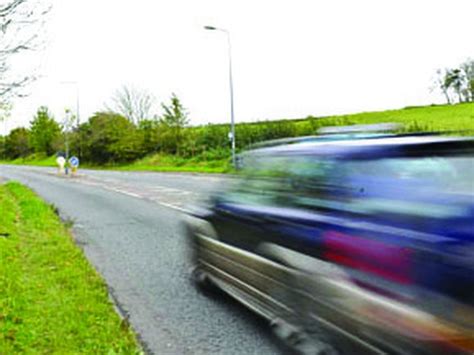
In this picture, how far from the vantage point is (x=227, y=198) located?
515 centimetres

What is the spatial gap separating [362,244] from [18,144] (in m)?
116

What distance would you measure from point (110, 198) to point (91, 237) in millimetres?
8263

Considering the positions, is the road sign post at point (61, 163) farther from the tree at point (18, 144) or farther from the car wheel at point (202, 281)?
the tree at point (18, 144)

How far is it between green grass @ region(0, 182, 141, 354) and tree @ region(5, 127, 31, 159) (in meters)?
102

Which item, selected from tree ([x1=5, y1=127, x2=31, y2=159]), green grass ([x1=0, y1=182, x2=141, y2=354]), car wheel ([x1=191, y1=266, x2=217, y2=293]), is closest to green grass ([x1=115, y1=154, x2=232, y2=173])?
green grass ([x1=0, y1=182, x2=141, y2=354])

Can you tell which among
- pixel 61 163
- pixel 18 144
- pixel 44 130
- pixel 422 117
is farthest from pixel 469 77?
pixel 18 144

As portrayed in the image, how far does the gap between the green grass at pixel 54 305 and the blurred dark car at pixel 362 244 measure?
1300mm

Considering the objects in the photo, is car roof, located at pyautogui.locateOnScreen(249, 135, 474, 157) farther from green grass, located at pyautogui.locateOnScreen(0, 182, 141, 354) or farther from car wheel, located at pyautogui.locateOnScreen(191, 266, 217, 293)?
green grass, located at pyautogui.locateOnScreen(0, 182, 141, 354)

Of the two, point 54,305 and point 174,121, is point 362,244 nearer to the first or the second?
point 54,305

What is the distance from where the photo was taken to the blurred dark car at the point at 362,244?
2592 millimetres

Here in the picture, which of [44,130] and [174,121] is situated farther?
[44,130]

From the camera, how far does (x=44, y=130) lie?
8956cm

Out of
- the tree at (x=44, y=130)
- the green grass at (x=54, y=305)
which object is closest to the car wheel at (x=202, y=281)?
the green grass at (x=54, y=305)

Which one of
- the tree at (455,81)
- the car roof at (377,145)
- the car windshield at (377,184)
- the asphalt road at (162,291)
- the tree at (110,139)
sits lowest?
the asphalt road at (162,291)
